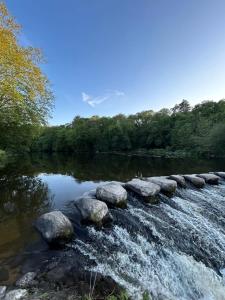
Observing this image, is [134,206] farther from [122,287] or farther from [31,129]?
[31,129]

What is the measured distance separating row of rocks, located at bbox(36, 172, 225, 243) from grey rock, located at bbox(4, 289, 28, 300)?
5.65 feet

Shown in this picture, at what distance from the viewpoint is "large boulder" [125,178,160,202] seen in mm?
8250

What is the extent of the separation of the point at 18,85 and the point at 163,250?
635 inches

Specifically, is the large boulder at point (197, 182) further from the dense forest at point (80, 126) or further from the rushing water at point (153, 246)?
the dense forest at point (80, 126)

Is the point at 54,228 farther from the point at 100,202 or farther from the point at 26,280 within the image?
the point at 100,202

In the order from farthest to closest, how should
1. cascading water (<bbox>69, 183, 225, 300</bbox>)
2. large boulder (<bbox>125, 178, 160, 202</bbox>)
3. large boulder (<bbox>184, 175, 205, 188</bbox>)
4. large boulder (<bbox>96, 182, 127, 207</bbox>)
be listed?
large boulder (<bbox>184, 175, 205, 188</bbox>), large boulder (<bbox>125, 178, 160, 202</bbox>), large boulder (<bbox>96, 182, 127, 207</bbox>), cascading water (<bbox>69, 183, 225, 300</bbox>)

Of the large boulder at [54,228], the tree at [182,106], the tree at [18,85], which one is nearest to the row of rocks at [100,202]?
the large boulder at [54,228]

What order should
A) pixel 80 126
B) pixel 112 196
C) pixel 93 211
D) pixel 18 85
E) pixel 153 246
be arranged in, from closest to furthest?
1. pixel 153 246
2. pixel 93 211
3. pixel 112 196
4. pixel 18 85
5. pixel 80 126

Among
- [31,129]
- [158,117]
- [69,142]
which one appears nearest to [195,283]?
[31,129]

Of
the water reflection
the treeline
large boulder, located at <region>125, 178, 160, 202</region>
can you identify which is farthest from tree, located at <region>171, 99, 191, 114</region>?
large boulder, located at <region>125, 178, 160, 202</region>


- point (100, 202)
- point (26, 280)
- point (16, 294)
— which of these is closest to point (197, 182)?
point (100, 202)

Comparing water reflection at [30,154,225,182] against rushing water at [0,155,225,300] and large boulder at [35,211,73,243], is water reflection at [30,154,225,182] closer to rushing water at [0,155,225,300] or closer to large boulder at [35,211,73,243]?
rushing water at [0,155,225,300]

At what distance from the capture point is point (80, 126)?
275 feet

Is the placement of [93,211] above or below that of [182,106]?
below
